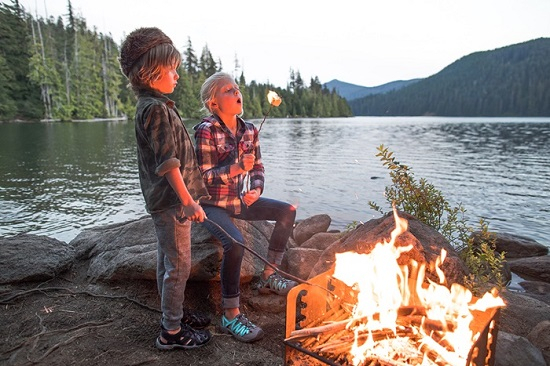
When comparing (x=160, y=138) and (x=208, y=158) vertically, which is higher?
(x=160, y=138)

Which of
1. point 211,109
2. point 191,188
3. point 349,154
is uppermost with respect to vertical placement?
point 211,109

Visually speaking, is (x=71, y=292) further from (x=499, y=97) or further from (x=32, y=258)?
(x=499, y=97)

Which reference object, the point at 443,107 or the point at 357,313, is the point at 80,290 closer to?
the point at 357,313

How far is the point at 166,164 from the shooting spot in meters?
3.40

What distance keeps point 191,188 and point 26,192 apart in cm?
1637

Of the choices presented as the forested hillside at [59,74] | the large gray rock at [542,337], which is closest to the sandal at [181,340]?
the large gray rock at [542,337]

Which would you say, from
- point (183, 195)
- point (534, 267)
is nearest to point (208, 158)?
point (183, 195)

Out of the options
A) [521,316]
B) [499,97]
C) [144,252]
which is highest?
[499,97]

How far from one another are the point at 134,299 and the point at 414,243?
361 cm

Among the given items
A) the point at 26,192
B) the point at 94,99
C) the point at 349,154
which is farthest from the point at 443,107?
the point at 26,192

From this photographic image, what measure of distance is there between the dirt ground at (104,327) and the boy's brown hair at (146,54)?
105 inches

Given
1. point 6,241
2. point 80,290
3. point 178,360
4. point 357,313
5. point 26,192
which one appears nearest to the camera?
point 357,313

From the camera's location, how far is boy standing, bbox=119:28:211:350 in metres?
3.48

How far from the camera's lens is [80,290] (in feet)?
17.6
